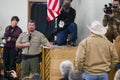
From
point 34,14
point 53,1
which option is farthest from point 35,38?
point 34,14

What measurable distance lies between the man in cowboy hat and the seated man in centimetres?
331

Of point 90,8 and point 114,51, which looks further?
point 90,8

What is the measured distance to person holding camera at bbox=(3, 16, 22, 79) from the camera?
10430 mm

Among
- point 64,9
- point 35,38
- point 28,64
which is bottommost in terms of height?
point 28,64

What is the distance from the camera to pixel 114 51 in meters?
6.70

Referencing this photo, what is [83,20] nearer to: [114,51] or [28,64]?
[28,64]

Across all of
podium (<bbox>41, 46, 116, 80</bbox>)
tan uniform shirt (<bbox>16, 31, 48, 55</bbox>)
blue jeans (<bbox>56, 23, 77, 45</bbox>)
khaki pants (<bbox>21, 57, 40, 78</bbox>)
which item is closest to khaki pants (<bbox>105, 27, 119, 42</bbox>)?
podium (<bbox>41, 46, 116, 80</bbox>)

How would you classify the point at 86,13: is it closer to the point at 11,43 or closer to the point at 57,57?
the point at 57,57

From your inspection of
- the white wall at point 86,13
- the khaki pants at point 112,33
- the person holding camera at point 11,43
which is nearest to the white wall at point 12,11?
the white wall at point 86,13

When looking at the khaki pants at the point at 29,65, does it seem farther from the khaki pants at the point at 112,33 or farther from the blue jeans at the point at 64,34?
the khaki pants at the point at 112,33

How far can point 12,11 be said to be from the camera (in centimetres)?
1388

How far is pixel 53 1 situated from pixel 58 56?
1546 millimetres

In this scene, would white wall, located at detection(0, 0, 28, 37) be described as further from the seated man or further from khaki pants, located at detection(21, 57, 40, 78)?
khaki pants, located at detection(21, 57, 40, 78)

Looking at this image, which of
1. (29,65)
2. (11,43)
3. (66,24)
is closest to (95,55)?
(29,65)
